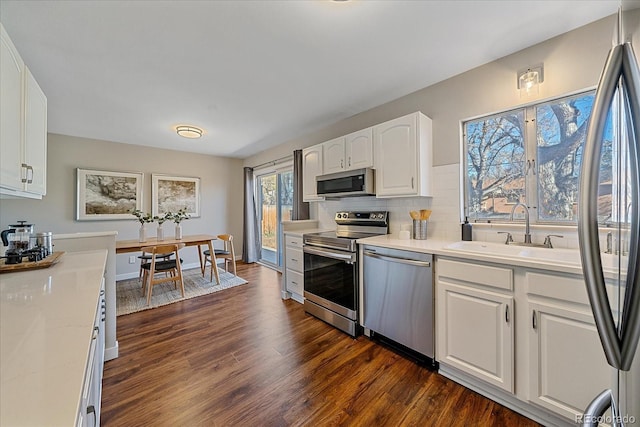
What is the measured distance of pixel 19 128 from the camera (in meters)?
1.39

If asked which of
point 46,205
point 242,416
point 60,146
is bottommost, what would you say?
point 242,416

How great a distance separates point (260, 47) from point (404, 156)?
1543mm

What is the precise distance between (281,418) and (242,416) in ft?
0.79

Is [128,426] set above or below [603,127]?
below

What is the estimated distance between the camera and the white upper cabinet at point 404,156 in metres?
2.29

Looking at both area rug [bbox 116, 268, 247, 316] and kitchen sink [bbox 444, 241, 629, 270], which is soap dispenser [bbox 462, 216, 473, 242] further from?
area rug [bbox 116, 268, 247, 316]

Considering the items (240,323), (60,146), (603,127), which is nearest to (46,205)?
(60,146)

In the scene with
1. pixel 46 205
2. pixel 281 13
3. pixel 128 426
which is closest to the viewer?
pixel 128 426

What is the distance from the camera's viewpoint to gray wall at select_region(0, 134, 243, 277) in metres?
3.81

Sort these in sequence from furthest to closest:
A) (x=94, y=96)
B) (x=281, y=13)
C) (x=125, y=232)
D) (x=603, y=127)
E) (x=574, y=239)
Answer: (x=125, y=232) < (x=94, y=96) < (x=574, y=239) < (x=281, y=13) < (x=603, y=127)

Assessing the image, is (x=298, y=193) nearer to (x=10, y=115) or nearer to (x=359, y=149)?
(x=359, y=149)

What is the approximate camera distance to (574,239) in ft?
5.60

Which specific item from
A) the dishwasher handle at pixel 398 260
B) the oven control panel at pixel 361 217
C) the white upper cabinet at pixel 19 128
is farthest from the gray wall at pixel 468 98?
the white upper cabinet at pixel 19 128

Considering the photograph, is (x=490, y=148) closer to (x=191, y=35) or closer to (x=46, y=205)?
(x=191, y=35)
